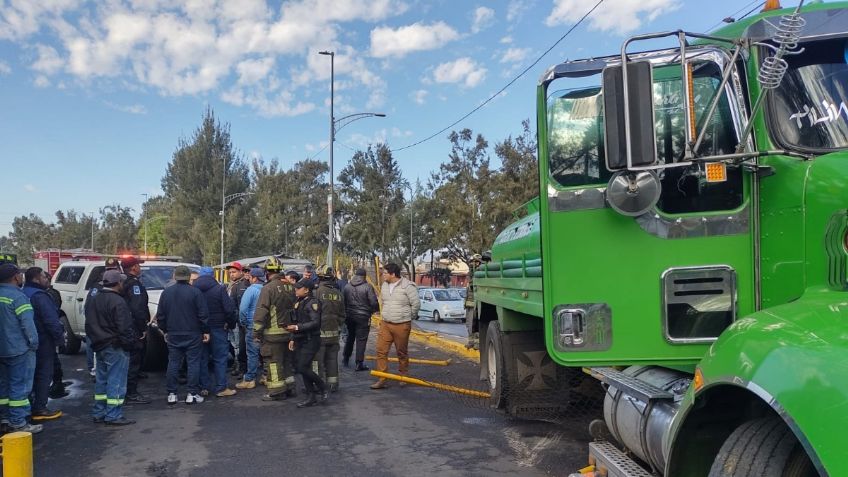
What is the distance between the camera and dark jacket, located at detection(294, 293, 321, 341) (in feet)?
26.2

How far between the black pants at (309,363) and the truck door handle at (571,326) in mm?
5091

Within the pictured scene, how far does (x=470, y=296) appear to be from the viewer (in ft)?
33.7

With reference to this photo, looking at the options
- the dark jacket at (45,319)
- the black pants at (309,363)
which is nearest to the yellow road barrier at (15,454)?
the dark jacket at (45,319)

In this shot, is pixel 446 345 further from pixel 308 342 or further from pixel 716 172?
pixel 716 172

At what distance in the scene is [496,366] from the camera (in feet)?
22.4

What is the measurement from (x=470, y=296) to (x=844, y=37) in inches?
294

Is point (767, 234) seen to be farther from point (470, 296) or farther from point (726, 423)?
point (470, 296)

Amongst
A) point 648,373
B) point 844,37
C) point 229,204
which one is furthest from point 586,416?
point 229,204

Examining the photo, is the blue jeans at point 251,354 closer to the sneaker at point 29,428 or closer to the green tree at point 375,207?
the sneaker at point 29,428

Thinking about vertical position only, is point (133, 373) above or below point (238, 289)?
below

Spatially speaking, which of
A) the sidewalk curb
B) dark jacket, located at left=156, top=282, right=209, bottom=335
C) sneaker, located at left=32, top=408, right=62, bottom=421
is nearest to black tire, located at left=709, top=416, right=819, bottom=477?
dark jacket, located at left=156, top=282, right=209, bottom=335

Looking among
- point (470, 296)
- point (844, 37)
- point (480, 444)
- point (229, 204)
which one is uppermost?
point (229, 204)

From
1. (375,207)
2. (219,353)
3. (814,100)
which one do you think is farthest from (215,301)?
(375,207)

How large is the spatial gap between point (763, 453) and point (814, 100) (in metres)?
1.85
